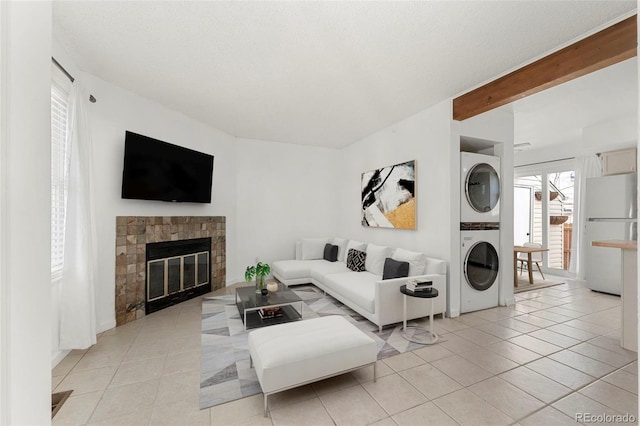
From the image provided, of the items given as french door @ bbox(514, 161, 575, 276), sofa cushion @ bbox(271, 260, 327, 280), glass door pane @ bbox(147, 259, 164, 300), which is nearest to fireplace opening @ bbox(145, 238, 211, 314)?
glass door pane @ bbox(147, 259, 164, 300)

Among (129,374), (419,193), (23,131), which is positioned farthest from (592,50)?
(129,374)

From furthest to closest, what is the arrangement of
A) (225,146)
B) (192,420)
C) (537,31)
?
(225,146) < (537,31) < (192,420)

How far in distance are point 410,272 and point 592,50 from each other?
2654 millimetres

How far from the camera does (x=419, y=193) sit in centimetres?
391

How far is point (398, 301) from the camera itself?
10.2ft

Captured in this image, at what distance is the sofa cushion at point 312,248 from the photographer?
17.6 feet

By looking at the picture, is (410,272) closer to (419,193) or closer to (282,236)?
(419,193)

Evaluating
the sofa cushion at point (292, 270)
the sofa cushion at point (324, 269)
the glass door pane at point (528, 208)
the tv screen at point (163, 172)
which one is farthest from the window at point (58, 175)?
the glass door pane at point (528, 208)

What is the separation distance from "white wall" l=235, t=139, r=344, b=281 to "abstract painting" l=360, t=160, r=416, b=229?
1136 mm

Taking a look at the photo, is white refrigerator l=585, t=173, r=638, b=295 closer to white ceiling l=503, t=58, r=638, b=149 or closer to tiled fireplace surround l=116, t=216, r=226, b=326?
white ceiling l=503, t=58, r=638, b=149

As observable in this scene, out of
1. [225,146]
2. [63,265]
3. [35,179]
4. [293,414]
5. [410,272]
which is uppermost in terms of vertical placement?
[225,146]

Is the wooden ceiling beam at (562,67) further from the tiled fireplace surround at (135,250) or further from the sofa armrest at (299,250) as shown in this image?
the tiled fireplace surround at (135,250)

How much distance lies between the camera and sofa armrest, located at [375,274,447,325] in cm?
301

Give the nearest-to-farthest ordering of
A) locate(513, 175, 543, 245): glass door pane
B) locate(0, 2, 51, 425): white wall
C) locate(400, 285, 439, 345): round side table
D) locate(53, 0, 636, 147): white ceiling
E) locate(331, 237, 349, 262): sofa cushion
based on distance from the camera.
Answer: locate(0, 2, 51, 425): white wall → locate(53, 0, 636, 147): white ceiling → locate(400, 285, 439, 345): round side table → locate(331, 237, 349, 262): sofa cushion → locate(513, 175, 543, 245): glass door pane
